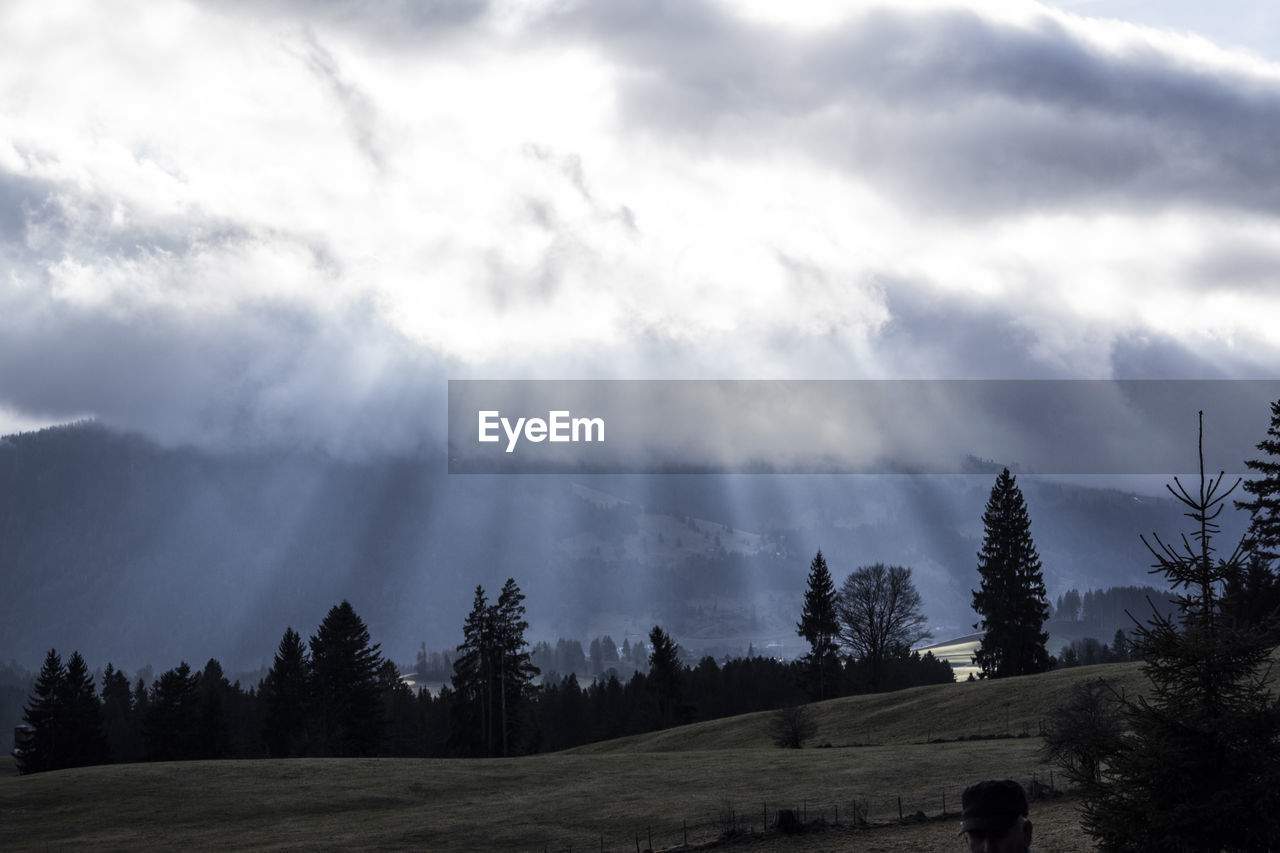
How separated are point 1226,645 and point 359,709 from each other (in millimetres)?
96473

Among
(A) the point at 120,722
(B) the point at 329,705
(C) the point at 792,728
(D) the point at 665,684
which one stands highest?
(D) the point at 665,684

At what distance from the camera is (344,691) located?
10481cm

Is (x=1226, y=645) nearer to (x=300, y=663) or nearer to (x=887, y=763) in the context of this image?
(x=887, y=763)

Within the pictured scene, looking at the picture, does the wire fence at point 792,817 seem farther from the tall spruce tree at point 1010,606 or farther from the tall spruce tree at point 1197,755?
the tall spruce tree at point 1010,606

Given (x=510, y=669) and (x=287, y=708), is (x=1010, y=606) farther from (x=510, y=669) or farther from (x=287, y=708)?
(x=287, y=708)

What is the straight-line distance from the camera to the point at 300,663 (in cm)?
11112

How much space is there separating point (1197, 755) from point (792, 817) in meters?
29.3

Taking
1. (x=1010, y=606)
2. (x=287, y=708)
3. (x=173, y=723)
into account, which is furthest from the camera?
(x=287, y=708)

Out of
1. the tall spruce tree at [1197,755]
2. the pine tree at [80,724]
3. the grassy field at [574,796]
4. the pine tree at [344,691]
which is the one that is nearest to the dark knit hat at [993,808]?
the tall spruce tree at [1197,755]

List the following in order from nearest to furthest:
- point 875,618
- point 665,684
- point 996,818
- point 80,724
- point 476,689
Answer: point 996,818
point 80,724
point 476,689
point 875,618
point 665,684

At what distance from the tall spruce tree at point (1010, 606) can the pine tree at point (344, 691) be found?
199 ft

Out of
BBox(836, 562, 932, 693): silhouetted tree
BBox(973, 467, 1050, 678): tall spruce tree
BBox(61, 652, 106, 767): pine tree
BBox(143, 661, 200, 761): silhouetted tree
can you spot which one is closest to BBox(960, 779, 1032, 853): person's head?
BBox(973, 467, 1050, 678): tall spruce tree

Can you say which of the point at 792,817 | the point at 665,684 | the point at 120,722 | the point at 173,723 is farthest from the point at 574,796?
the point at 120,722

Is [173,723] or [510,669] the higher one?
[510,669]
